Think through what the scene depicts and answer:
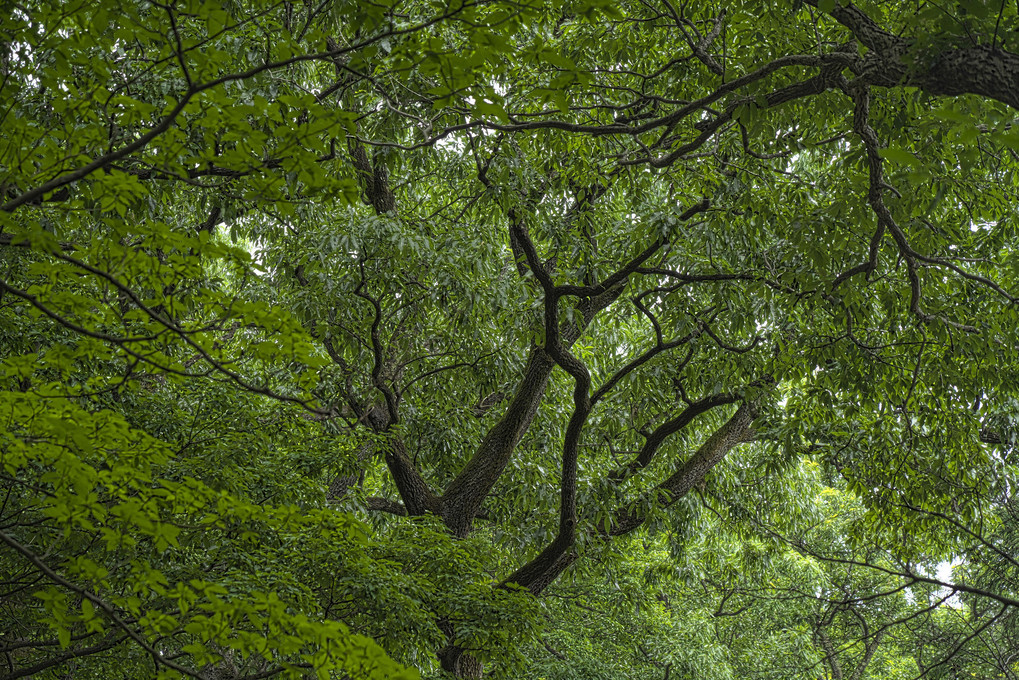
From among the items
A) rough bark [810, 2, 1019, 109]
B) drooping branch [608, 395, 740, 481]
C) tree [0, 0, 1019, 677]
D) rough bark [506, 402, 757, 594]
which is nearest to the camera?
rough bark [810, 2, 1019, 109]

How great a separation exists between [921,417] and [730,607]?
861 centimetres

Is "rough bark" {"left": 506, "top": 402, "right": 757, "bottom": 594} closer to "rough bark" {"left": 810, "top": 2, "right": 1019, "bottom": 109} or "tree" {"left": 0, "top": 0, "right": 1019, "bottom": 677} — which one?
"tree" {"left": 0, "top": 0, "right": 1019, "bottom": 677}

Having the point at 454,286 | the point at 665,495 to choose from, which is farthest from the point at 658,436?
the point at 454,286

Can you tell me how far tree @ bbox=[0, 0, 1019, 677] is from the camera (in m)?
2.79

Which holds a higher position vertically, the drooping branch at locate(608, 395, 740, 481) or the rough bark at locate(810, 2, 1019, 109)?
the drooping branch at locate(608, 395, 740, 481)

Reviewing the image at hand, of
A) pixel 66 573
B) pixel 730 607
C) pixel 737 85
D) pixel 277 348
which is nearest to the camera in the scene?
pixel 277 348

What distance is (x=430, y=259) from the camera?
6016 millimetres

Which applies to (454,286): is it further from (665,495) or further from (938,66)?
(938,66)

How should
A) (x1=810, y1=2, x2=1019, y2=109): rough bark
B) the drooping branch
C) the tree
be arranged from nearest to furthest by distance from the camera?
(x1=810, y1=2, x2=1019, y2=109): rough bark < the tree < the drooping branch

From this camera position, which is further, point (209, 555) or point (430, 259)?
point (430, 259)

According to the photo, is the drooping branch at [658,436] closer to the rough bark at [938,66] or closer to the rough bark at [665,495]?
the rough bark at [665,495]

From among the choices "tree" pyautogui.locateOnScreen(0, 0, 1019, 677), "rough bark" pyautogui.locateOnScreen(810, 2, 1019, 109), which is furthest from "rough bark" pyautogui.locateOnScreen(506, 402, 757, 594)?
"rough bark" pyautogui.locateOnScreen(810, 2, 1019, 109)

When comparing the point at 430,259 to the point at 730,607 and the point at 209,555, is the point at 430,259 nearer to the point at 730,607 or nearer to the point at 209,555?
the point at 209,555

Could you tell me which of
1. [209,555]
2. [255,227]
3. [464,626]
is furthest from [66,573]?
[255,227]
